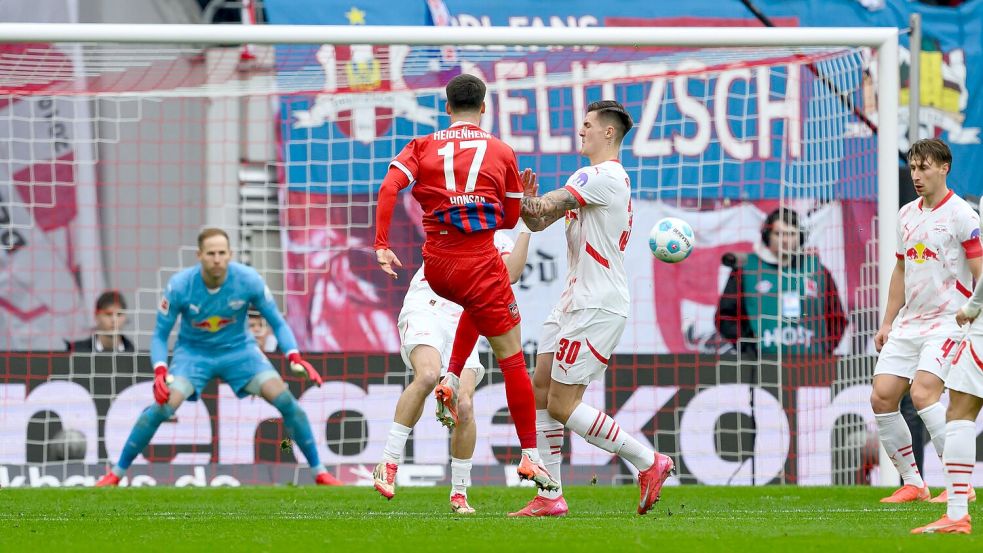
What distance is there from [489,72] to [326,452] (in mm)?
3881

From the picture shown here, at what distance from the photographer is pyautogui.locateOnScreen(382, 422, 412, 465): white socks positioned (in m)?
8.27

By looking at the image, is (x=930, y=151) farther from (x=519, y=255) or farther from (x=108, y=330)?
(x=108, y=330)

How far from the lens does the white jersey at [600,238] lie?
812 cm

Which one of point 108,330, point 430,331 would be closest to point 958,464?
point 430,331

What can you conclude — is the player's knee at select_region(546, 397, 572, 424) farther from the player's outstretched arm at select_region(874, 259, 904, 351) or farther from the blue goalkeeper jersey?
the blue goalkeeper jersey

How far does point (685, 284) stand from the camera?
48.5ft

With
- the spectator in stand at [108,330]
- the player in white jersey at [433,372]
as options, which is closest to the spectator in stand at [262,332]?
the spectator in stand at [108,330]

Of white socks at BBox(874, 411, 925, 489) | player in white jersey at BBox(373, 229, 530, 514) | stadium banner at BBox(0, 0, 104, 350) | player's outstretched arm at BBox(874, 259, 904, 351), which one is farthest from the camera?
stadium banner at BBox(0, 0, 104, 350)

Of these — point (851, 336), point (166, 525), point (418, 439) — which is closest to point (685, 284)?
point (851, 336)

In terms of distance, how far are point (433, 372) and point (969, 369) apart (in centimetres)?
336

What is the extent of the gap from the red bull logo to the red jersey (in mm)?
2878

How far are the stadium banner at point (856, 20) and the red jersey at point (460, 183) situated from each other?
802 cm

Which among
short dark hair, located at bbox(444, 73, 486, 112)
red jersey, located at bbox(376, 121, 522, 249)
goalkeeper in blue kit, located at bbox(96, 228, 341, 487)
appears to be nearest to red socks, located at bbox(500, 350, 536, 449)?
red jersey, located at bbox(376, 121, 522, 249)

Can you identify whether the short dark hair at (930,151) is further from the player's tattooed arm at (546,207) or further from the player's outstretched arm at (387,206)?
the player's outstretched arm at (387,206)
